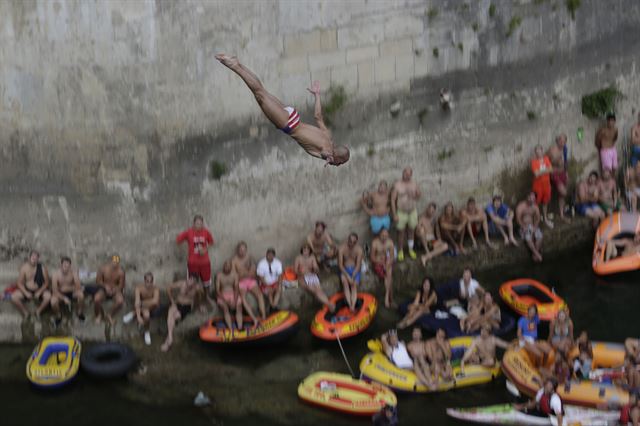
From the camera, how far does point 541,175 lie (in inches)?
758

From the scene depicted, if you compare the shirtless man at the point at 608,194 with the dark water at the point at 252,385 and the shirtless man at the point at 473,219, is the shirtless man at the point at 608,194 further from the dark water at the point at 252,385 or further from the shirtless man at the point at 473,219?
the dark water at the point at 252,385

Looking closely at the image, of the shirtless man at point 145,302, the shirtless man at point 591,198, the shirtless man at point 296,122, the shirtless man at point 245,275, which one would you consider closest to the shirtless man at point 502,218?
the shirtless man at point 591,198

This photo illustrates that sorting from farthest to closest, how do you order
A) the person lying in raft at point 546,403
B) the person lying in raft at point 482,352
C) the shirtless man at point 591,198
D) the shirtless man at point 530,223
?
the shirtless man at point 591,198 < the shirtless man at point 530,223 < the person lying in raft at point 482,352 < the person lying in raft at point 546,403

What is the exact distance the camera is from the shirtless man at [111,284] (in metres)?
16.7

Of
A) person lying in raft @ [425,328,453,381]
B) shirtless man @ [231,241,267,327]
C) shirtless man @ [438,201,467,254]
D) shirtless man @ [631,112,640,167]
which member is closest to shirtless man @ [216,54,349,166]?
person lying in raft @ [425,328,453,381]

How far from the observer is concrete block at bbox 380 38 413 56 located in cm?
1773

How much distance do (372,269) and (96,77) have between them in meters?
5.06

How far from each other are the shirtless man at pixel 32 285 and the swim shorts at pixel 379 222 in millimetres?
4865

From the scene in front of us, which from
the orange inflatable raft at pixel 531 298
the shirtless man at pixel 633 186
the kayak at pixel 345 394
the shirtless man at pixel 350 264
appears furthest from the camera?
the shirtless man at pixel 633 186

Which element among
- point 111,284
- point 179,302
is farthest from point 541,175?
point 111,284

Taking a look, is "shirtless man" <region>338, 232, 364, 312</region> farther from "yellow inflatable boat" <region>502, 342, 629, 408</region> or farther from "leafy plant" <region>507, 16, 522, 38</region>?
"leafy plant" <region>507, 16, 522, 38</region>

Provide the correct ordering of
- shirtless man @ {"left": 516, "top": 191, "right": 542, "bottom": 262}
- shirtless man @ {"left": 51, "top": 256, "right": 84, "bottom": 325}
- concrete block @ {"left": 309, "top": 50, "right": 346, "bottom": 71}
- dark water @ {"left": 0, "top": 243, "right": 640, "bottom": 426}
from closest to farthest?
dark water @ {"left": 0, "top": 243, "right": 640, "bottom": 426}, shirtless man @ {"left": 51, "top": 256, "right": 84, "bottom": 325}, concrete block @ {"left": 309, "top": 50, "right": 346, "bottom": 71}, shirtless man @ {"left": 516, "top": 191, "right": 542, "bottom": 262}

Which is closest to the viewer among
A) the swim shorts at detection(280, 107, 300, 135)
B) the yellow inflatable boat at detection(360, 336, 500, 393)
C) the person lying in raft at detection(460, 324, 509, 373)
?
the swim shorts at detection(280, 107, 300, 135)

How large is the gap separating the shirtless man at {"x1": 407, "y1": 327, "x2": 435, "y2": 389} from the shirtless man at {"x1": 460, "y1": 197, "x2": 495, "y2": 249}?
2.91 metres
